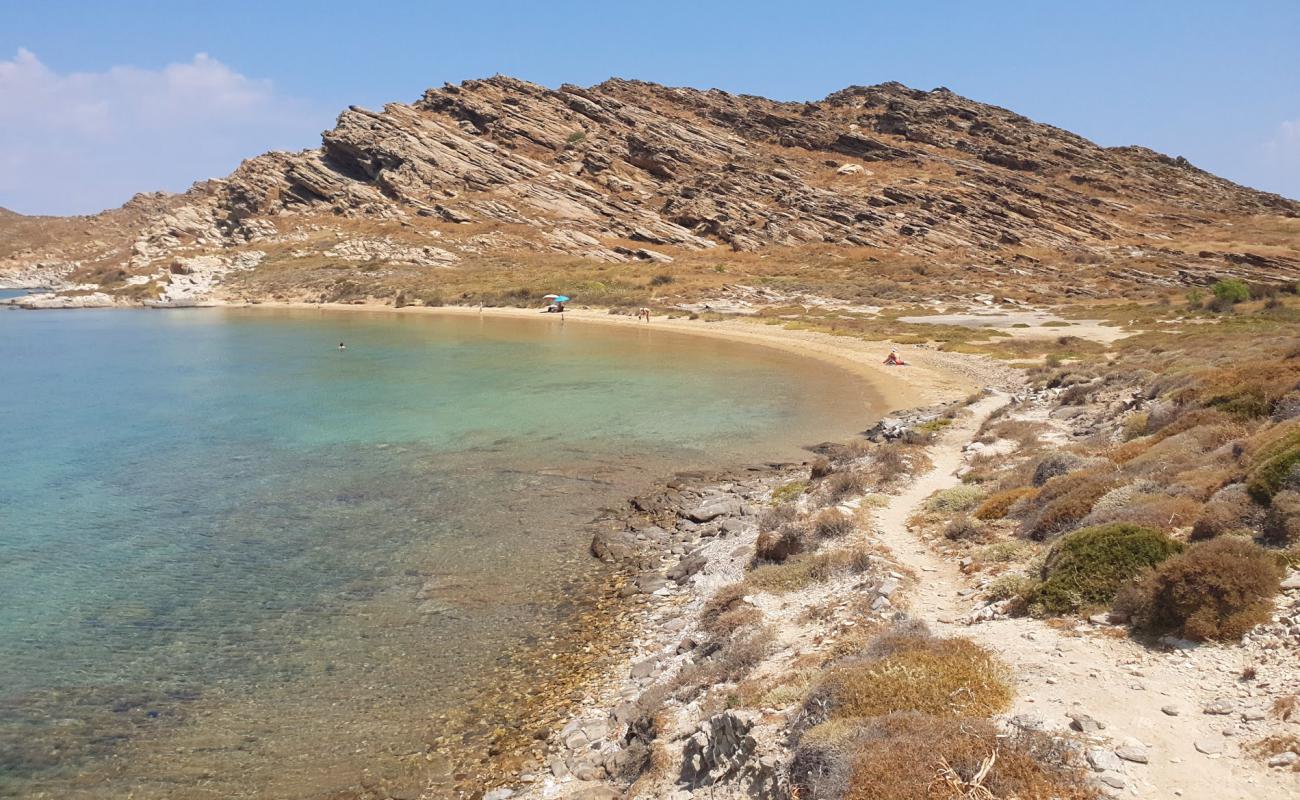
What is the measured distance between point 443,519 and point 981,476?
45.7 ft

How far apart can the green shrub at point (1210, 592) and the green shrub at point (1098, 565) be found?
2.11 ft

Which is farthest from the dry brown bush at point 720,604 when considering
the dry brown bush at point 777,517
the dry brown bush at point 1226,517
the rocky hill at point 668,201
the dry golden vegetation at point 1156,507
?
the rocky hill at point 668,201

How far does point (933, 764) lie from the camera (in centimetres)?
629

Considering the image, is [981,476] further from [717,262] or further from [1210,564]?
[717,262]

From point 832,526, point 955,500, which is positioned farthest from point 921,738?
point 955,500

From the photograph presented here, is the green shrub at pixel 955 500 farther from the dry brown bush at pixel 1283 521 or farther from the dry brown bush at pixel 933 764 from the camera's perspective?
the dry brown bush at pixel 933 764

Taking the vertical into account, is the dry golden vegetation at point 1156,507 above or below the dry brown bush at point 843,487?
above

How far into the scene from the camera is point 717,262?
104 meters

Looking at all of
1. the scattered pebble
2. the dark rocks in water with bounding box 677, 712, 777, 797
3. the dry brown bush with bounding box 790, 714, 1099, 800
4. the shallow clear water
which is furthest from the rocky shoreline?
the scattered pebble

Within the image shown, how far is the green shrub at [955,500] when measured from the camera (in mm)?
16828

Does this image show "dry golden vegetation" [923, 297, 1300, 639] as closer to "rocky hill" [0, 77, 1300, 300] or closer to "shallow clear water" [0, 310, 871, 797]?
"shallow clear water" [0, 310, 871, 797]

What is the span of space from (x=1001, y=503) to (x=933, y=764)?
10702mm

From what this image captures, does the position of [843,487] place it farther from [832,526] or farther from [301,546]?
[301,546]

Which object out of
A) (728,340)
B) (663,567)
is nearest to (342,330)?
(728,340)
